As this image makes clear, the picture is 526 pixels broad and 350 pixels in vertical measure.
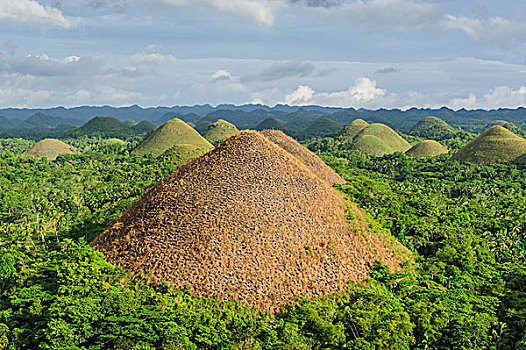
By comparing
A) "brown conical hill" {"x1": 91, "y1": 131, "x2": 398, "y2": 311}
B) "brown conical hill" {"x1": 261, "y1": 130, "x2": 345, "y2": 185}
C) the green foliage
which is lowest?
the green foliage

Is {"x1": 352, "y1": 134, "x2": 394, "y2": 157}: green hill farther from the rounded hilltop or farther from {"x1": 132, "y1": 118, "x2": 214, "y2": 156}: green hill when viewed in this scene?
{"x1": 132, "y1": 118, "x2": 214, "y2": 156}: green hill

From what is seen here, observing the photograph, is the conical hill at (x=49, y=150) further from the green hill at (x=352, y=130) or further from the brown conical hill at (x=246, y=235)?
the brown conical hill at (x=246, y=235)

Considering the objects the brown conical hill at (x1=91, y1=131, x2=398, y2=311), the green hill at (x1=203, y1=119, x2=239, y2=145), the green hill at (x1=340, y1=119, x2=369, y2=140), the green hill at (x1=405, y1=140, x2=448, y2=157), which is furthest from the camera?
the green hill at (x1=340, y1=119, x2=369, y2=140)

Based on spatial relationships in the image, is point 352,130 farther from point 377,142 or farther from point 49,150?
point 49,150

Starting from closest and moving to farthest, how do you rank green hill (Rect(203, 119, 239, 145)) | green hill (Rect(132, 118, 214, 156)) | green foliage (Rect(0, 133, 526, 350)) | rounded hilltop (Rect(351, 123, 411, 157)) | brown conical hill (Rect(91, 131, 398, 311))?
green foliage (Rect(0, 133, 526, 350))
brown conical hill (Rect(91, 131, 398, 311))
green hill (Rect(132, 118, 214, 156))
rounded hilltop (Rect(351, 123, 411, 157))
green hill (Rect(203, 119, 239, 145))

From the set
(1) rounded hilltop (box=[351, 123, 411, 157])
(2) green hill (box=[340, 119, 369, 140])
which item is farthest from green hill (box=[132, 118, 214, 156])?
(2) green hill (box=[340, 119, 369, 140])

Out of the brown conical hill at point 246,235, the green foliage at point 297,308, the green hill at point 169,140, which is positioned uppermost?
the green hill at point 169,140

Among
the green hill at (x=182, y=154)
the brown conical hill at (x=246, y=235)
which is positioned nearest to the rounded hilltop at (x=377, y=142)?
the green hill at (x=182, y=154)
